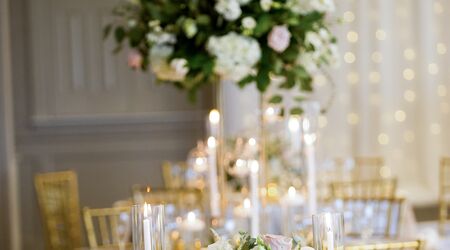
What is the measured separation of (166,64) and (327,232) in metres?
2.29

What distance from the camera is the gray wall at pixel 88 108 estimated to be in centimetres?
734

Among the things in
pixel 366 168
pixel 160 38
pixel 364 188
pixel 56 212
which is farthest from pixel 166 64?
pixel 366 168

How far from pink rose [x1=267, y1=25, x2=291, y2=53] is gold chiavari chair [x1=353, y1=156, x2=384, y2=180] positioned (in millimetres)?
3265

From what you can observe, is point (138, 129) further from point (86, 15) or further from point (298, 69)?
point (298, 69)

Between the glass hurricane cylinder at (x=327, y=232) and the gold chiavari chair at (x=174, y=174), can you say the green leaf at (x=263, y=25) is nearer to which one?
Result: the glass hurricane cylinder at (x=327, y=232)

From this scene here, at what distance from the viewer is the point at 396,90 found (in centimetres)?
738

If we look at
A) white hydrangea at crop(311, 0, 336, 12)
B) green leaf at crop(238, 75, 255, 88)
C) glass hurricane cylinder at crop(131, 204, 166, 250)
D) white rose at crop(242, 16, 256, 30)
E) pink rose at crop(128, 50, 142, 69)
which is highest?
white hydrangea at crop(311, 0, 336, 12)

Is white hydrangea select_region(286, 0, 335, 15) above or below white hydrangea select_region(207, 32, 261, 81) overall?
above

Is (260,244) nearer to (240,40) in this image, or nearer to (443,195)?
(240,40)

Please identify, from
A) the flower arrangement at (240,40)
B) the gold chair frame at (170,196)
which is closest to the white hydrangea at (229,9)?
the flower arrangement at (240,40)

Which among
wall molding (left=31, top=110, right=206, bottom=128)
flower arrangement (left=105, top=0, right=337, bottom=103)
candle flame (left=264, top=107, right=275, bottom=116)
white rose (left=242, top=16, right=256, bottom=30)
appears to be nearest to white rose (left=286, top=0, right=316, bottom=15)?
flower arrangement (left=105, top=0, right=337, bottom=103)

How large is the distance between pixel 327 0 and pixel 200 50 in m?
0.59

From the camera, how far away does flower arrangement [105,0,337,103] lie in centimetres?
382

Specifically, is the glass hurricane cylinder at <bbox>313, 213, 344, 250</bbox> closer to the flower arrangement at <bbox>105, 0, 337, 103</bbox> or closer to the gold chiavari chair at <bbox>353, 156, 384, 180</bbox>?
the flower arrangement at <bbox>105, 0, 337, 103</bbox>
